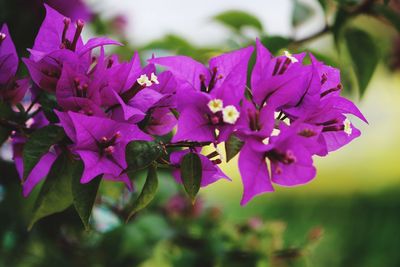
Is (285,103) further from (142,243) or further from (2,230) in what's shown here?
(2,230)

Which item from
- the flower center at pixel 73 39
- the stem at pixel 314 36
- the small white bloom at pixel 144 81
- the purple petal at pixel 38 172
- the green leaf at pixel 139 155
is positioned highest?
the flower center at pixel 73 39

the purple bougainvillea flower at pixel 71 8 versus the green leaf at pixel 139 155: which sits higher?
the green leaf at pixel 139 155

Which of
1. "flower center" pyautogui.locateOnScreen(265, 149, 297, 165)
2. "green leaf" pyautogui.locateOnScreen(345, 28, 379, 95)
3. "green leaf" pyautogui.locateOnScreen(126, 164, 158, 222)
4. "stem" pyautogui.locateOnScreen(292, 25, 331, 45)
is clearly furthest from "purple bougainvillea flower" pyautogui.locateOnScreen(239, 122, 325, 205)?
"stem" pyautogui.locateOnScreen(292, 25, 331, 45)

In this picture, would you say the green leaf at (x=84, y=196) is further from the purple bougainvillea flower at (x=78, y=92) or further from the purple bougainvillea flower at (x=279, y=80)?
the purple bougainvillea flower at (x=279, y=80)

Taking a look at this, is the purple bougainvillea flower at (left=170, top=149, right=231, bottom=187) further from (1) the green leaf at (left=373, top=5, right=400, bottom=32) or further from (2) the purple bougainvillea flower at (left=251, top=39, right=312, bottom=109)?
(1) the green leaf at (left=373, top=5, right=400, bottom=32)

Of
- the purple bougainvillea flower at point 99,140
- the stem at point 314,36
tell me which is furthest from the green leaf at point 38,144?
the stem at point 314,36

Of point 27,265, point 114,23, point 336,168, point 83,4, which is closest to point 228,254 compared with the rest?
point 27,265
